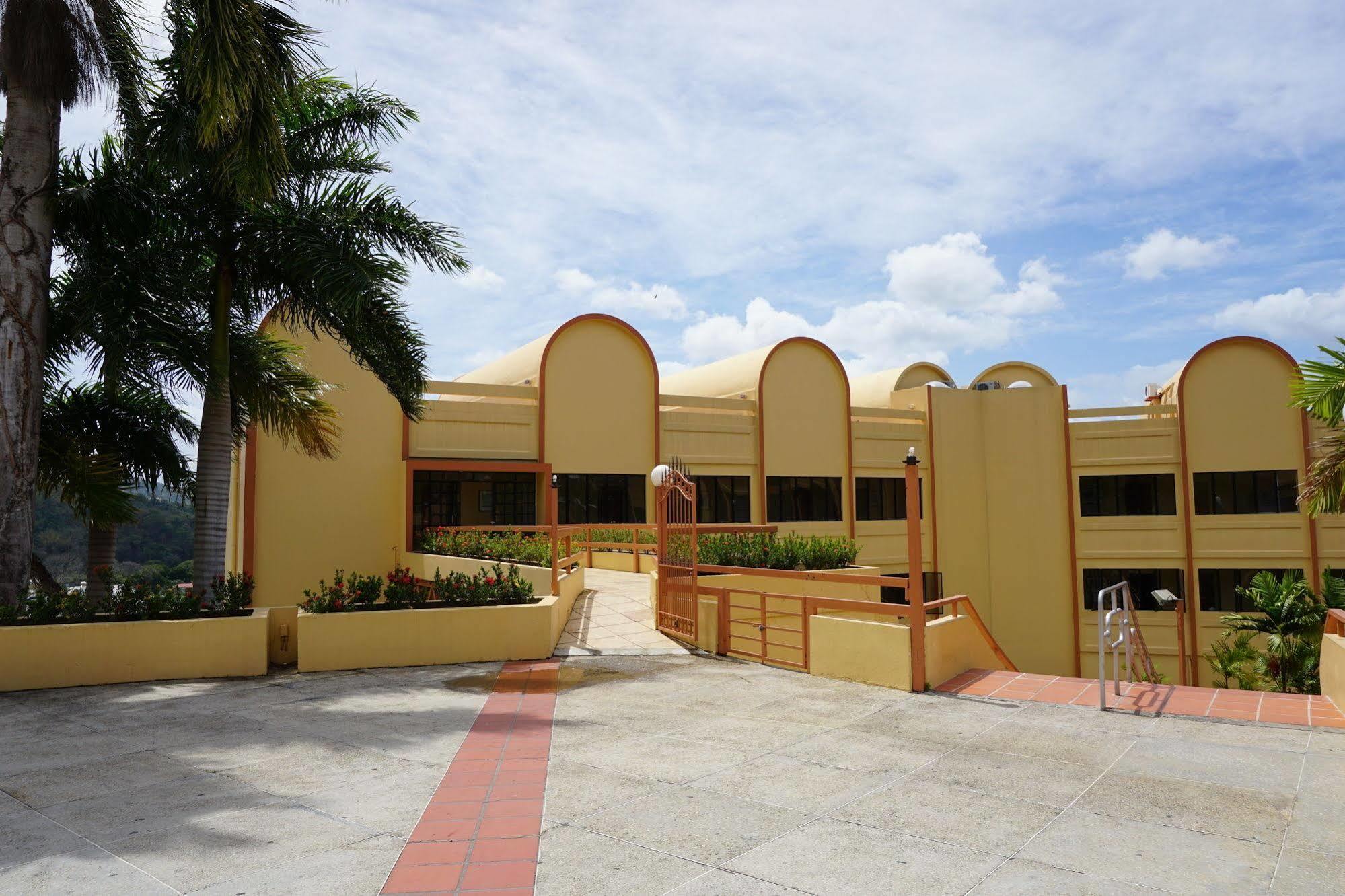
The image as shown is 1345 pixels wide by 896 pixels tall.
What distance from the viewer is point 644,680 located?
1045 centimetres

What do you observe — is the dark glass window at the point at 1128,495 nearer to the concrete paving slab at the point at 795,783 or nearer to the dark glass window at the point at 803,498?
the dark glass window at the point at 803,498

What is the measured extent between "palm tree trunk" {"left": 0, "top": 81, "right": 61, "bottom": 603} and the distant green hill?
90.8 ft

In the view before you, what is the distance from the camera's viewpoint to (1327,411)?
33.3 feet

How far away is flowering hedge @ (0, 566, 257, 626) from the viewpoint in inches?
415

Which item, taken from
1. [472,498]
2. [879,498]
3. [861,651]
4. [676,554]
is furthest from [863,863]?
[879,498]

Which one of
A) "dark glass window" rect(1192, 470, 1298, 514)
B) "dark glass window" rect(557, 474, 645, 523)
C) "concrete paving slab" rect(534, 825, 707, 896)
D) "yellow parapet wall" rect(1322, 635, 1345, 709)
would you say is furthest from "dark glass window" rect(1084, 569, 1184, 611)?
"concrete paving slab" rect(534, 825, 707, 896)

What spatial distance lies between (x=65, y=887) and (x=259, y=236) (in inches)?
396

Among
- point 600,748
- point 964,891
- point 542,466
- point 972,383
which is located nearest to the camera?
point 964,891

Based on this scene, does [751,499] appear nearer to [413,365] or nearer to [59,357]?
[413,365]

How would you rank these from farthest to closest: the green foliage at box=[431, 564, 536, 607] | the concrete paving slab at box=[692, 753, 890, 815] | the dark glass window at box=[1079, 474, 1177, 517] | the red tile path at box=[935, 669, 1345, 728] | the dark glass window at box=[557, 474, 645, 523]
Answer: the dark glass window at box=[1079, 474, 1177, 517] < the dark glass window at box=[557, 474, 645, 523] < the green foliage at box=[431, 564, 536, 607] < the red tile path at box=[935, 669, 1345, 728] < the concrete paving slab at box=[692, 753, 890, 815]

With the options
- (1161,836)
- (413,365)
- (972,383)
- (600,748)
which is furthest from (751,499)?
(1161,836)

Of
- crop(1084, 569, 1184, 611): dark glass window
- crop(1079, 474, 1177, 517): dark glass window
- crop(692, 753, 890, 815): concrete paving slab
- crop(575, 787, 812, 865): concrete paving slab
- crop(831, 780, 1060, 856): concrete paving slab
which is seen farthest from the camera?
crop(1079, 474, 1177, 517): dark glass window

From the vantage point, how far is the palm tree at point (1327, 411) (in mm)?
9898

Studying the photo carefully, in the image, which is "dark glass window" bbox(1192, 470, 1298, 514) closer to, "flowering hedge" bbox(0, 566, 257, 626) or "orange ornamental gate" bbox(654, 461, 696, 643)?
"orange ornamental gate" bbox(654, 461, 696, 643)
